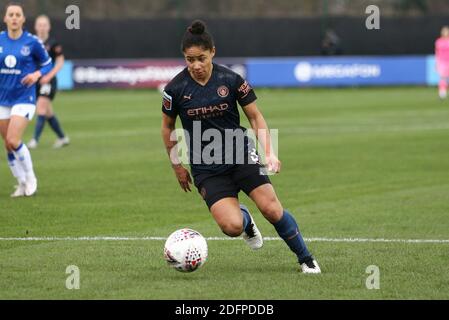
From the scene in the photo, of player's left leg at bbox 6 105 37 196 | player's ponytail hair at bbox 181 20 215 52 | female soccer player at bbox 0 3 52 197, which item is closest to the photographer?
player's ponytail hair at bbox 181 20 215 52

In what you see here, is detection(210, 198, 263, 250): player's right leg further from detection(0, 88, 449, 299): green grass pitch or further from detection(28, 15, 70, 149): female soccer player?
detection(28, 15, 70, 149): female soccer player

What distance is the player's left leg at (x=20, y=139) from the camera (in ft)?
42.2

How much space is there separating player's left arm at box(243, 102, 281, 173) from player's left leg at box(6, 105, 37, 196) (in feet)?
17.5

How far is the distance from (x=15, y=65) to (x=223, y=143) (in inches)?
217

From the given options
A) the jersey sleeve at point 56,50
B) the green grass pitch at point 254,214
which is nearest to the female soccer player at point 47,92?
the jersey sleeve at point 56,50

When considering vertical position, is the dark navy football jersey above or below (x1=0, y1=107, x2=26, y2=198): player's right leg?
above

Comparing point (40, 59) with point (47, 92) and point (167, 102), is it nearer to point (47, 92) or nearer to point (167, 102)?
point (167, 102)

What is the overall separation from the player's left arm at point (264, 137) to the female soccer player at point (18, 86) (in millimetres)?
5337

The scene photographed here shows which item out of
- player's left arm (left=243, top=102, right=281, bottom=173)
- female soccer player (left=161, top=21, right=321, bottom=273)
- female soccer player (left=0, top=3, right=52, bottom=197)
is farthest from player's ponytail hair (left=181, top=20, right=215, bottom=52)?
female soccer player (left=0, top=3, right=52, bottom=197)

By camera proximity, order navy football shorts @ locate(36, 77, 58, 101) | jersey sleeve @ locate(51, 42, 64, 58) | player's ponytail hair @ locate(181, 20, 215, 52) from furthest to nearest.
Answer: navy football shorts @ locate(36, 77, 58, 101)
jersey sleeve @ locate(51, 42, 64, 58)
player's ponytail hair @ locate(181, 20, 215, 52)

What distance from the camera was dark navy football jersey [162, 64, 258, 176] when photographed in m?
8.26

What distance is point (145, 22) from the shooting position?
39469mm

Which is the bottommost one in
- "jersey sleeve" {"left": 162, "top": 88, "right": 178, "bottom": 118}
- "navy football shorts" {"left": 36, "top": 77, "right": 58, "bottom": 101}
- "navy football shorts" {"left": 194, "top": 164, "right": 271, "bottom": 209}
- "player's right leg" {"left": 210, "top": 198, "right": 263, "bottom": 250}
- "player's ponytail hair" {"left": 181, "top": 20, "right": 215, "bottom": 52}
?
"navy football shorts" {"left": 36, "top": 77, "right": 58, "bottom": 101}
